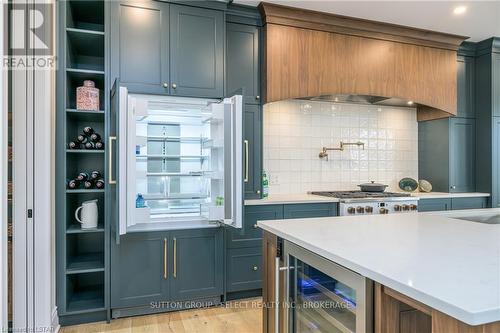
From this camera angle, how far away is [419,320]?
1.10 metres

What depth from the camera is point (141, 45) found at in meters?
2.60

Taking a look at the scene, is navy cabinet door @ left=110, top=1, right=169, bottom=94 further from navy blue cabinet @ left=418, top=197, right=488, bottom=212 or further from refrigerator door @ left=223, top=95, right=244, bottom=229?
navy blue cabinet @ left=418, top=197, right=488, bottom=212

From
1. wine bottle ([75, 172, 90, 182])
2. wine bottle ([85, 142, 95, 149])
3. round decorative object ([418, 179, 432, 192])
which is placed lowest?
round decorative object ([418, 179, 432, 192])

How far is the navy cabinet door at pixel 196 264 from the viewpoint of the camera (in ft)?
8.66

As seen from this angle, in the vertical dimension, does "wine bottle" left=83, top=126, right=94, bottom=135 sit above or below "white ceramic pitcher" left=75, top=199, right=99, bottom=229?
above

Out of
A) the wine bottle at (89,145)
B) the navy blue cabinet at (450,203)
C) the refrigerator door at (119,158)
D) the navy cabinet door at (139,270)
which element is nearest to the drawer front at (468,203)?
the navy blue cabinet at (450,203)

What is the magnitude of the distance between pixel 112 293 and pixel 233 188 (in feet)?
4.13

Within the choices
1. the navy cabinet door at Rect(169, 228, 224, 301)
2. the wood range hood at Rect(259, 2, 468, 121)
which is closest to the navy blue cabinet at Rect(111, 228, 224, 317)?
the navy cabinet door at Rect(169, 228, 224, 301)

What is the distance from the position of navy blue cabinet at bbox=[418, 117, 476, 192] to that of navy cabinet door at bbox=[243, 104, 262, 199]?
8.22ft

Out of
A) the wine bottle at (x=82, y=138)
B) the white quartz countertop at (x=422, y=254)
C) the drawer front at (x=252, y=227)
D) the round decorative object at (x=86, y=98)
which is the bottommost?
the drawer front at (x=252, y=227)

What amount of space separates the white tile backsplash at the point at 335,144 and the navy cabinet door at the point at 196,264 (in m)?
1.10

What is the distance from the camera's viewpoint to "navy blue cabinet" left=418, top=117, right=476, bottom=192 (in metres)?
3.97

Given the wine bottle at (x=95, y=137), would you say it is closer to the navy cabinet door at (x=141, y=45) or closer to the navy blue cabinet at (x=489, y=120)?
the navy cabinet door at (x=141, y=45)

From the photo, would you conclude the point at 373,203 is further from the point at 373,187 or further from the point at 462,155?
the point at 462,155
